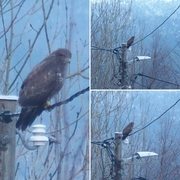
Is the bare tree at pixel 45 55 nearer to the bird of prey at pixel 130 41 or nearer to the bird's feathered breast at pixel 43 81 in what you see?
the bird's feathered breast at pixel 43 81

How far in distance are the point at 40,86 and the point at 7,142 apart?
1.62 feet

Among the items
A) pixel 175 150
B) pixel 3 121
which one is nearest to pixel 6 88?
pixel 3 121

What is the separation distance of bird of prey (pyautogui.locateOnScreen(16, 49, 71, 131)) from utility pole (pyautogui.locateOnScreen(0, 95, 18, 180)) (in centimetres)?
8

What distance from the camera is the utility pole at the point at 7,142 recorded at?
3.90m

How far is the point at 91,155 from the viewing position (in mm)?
3965

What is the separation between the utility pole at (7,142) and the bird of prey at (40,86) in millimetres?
76

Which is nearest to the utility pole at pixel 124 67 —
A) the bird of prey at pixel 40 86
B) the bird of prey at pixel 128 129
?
the bird of prey at pixel 128 129

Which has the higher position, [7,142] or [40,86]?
[40,86]

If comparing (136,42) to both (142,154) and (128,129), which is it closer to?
(128,129)

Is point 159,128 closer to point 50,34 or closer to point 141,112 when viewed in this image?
point 141,112

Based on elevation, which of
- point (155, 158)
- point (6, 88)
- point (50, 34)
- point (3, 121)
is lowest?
point (155, 158)

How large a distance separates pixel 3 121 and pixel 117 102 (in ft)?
2.89

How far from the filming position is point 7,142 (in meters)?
3.92

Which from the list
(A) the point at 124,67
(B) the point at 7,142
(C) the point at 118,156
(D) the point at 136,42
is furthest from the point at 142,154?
(B) the point at 7,142
